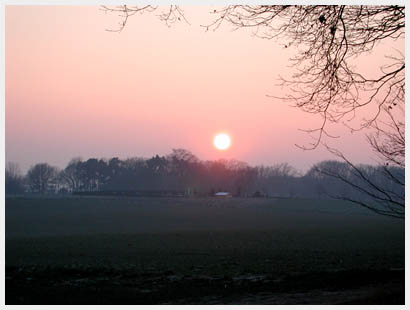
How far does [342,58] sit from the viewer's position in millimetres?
13523

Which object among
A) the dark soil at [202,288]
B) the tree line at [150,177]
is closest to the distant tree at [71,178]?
the tree line at [150,177]

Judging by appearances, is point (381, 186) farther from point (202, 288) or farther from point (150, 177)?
point (150, 177)

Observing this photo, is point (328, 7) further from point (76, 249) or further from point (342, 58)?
point (76, 249)

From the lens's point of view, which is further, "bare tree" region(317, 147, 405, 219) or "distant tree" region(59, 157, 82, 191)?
"distant tree" region(59, 157, 82, 191)

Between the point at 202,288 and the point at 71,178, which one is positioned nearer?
the point at 202,288

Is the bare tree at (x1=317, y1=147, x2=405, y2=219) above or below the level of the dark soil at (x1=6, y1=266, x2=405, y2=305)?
above

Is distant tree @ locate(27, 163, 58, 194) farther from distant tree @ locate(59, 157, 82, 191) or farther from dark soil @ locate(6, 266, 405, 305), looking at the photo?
dark soil @ locate(6, 266, 405, 305)

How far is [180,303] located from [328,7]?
7723mm

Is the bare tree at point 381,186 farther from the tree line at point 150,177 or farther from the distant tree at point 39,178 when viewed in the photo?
the distant tree at point 39,178

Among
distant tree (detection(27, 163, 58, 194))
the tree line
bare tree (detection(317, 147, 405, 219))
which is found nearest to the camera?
bare tree (detection(317, 147, 405, 219))

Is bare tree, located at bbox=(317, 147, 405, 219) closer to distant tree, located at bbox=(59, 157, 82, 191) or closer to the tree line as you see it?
the tree line

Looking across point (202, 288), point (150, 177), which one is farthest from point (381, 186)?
point (150, 177)

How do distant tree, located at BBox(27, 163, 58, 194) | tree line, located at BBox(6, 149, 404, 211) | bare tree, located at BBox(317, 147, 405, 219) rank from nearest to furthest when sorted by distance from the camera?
1. bare tree, located at BBox(317, 147, 405, 219)
2. tree line, located at BBox(6, 149, 404, 211)
3. distant tree, located at BBox(27, 163, 58, 194)

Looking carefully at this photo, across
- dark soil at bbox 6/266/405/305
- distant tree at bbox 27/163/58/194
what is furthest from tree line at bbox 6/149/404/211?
dark soil at bbox 6/266/405/305
